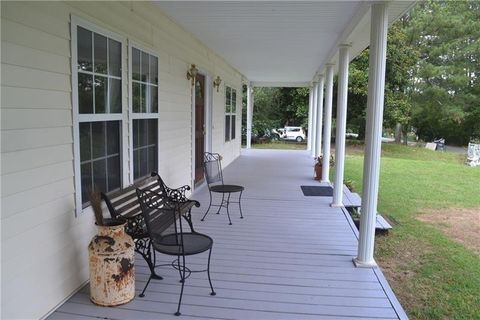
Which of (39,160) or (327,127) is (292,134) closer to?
(327,127)

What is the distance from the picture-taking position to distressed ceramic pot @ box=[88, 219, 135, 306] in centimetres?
262

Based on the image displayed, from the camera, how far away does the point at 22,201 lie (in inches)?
89.9

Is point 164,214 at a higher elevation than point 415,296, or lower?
higher

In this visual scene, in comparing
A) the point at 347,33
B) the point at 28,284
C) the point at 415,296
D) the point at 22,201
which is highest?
the point at 347,33

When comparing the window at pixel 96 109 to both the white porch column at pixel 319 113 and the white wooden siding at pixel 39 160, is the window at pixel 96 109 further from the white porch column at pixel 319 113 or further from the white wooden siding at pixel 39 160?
the white porch column at pixel 319 113

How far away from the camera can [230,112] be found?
1024 centimetres

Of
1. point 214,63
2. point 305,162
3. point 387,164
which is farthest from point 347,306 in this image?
point 387,164

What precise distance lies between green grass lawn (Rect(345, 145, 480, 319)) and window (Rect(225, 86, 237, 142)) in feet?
11.1

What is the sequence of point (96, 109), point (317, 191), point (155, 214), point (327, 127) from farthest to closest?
point (327, 127)
point (317, 191)
point (155, 214)
point (96, 109)

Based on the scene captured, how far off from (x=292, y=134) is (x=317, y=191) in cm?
1541

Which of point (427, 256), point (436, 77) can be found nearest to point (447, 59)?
point (436, 77)

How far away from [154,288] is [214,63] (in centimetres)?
542

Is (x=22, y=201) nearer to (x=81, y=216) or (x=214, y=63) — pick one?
(x=81, y=216)

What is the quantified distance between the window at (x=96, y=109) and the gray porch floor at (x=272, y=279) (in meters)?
0.82
